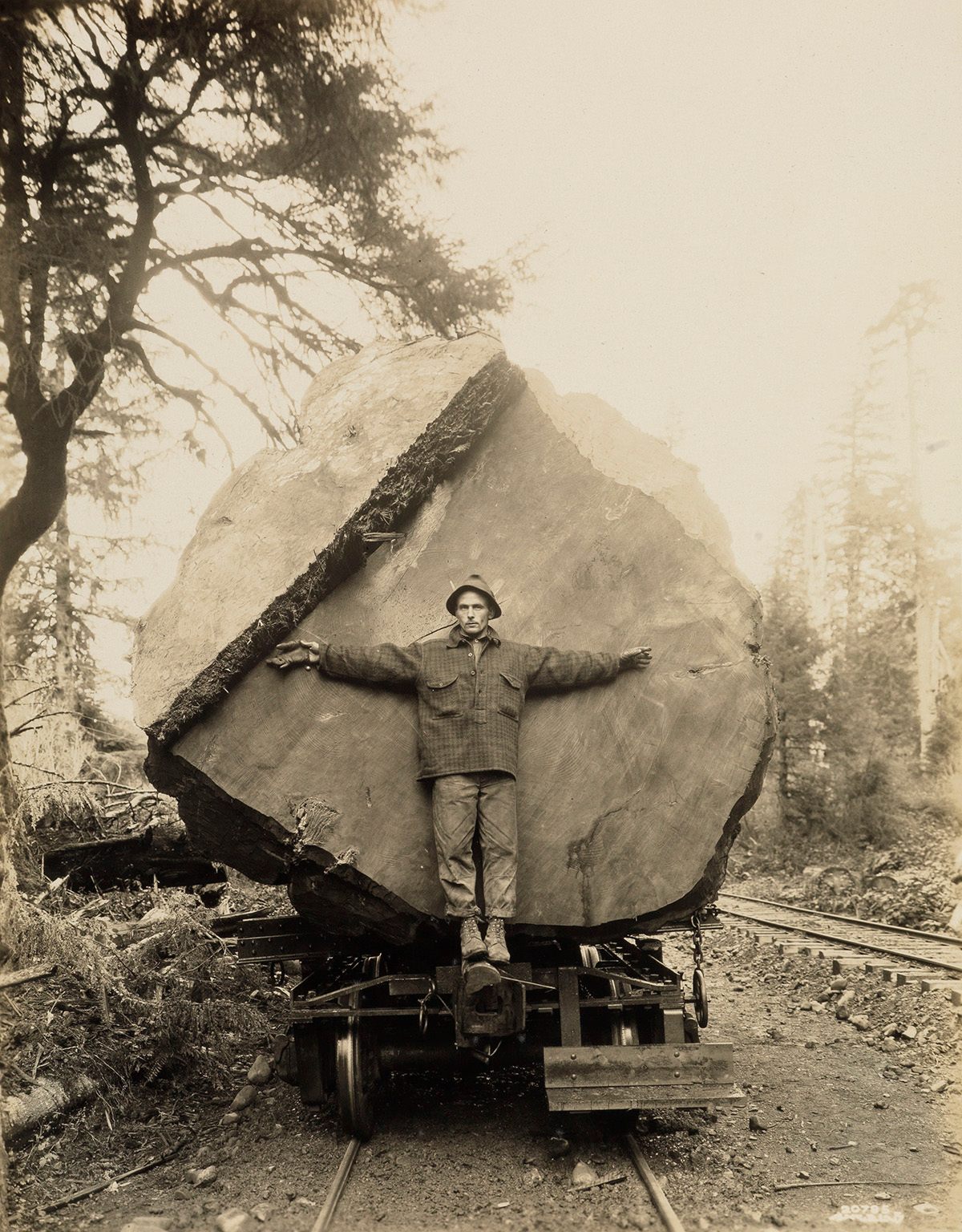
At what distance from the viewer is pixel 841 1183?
392 centimetres

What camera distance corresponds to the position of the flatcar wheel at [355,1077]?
4484 mm

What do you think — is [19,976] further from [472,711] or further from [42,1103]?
[472,711]

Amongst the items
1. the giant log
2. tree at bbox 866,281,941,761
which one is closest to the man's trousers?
the giant log

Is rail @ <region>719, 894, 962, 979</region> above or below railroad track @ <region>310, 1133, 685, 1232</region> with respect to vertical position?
below

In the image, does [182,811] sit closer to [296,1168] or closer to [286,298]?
[296,1168]

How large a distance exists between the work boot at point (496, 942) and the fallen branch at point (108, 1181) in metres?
1.95

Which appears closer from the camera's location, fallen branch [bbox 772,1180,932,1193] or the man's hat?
fallen branch [bbox 772,1180,932,1193]

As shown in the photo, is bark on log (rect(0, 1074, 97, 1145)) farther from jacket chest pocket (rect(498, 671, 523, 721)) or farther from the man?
jacket chest pocket (rect(498, 671, 523, 721))

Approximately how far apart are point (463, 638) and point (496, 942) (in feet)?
4.35

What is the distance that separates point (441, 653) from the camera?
429cm

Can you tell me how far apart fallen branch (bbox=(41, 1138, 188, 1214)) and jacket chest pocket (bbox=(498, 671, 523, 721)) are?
2647 mm

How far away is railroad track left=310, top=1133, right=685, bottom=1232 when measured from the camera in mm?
3531

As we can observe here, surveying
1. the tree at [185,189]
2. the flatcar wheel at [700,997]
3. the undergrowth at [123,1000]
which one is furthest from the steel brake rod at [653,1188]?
the tree at [185,189]

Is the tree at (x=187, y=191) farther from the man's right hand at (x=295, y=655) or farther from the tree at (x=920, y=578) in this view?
the tree at (x=920, y=578)
